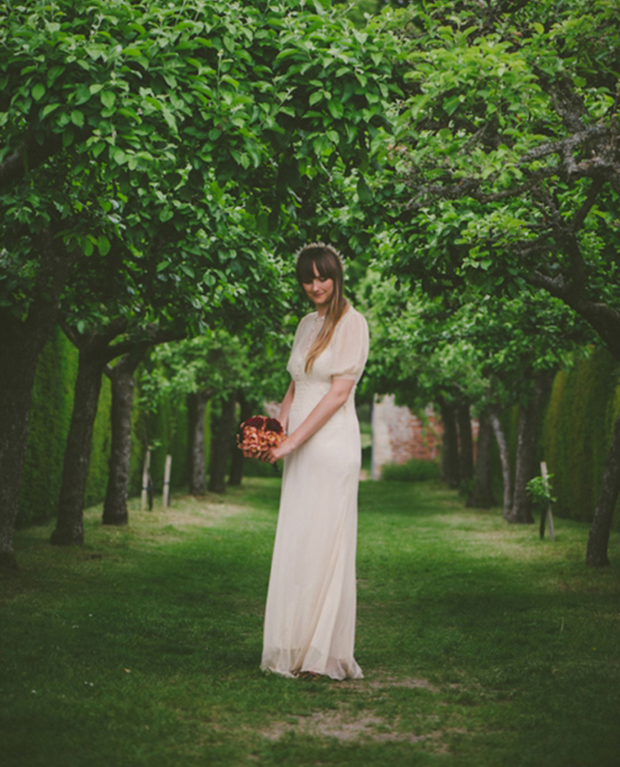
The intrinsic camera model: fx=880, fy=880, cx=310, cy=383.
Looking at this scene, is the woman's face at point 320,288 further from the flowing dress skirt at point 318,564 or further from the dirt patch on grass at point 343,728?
the dirt patch on grass at point 343,728

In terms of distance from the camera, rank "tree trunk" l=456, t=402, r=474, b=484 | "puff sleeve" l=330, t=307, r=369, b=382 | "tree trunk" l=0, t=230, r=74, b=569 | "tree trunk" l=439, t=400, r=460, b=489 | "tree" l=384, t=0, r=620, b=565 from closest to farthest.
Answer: "puff sleeve" l=330, t=307, r=369, b=382 → "tree" l=384, t=0, r=620, b=565 → "tree trunk" l=0, t=230, r=74, b=569 → "tree trunk" l=456, t=402, r=474, b=484 → "tree trunk" l=439, t=400, r=460, b=489

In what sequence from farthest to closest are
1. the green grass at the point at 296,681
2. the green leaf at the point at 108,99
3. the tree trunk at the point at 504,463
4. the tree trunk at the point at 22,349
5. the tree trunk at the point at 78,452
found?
the tree trunk at the point at 504,463, the tree trunk at the point at 78,452, the tree trunk at the point at 22,349, the green leaf at the point at 108,99, the green grass at the point at 296,681

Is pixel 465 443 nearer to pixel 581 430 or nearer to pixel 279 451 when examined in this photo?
pixel 581 430

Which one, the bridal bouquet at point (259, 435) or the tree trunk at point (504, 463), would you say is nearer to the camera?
the bridal bouquet at point (259, 435)

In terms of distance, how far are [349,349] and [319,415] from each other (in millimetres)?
417

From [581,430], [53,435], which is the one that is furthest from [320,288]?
[581,430]

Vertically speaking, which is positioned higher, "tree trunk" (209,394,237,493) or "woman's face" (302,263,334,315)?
"woman's face" (302,263,334,315)

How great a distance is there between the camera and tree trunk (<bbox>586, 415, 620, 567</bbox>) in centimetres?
977

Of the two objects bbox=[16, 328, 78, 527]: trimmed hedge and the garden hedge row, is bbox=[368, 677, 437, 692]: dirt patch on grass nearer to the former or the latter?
the garden hedge row

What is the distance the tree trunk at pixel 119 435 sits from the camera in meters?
13.3

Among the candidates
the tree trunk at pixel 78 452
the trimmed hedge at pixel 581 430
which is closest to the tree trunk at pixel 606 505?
the trimmed hedge at pixel 581 430

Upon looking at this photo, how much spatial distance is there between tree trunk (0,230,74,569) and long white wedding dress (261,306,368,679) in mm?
4038

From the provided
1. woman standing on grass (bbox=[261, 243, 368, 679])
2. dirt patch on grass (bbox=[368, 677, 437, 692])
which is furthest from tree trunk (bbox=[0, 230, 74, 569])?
dirt patch on grass (bbox=[368, 677, 437, 692])

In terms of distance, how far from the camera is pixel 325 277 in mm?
5094
